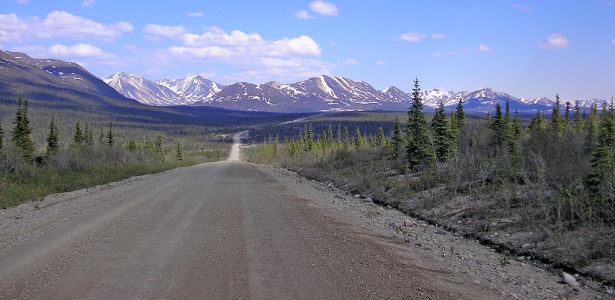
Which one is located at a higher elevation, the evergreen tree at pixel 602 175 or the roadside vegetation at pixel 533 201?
the evergreen tree at pixel 602 175

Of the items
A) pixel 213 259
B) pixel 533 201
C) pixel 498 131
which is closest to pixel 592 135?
pixel 498 131

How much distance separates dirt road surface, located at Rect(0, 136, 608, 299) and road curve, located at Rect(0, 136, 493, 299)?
16 mm

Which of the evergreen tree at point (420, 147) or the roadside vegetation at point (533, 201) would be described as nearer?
the roadside vegetation at point (533, 201)

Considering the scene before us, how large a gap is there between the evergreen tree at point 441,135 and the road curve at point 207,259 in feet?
71.0

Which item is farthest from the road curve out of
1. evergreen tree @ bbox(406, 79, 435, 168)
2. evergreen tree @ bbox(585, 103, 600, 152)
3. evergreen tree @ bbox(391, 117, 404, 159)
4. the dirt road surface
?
evergreen tree @ bbox(391, 117, 404, 159)

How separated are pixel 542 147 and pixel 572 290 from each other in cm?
1655

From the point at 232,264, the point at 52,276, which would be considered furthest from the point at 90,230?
the point at 232,264

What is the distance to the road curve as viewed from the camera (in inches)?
257

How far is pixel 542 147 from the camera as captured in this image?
22.5 meters

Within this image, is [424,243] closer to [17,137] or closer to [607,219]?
[607,219]

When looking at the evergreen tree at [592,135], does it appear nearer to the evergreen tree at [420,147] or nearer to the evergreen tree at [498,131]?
the evergreen tree at [498,131]

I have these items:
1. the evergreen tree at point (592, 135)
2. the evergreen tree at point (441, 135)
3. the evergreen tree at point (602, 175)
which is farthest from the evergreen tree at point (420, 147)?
the evergreen tree at point (602, 175)

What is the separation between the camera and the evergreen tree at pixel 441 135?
3353 cm

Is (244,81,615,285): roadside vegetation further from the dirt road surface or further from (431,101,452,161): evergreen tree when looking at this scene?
(431,101,452,161): evergreen tree
